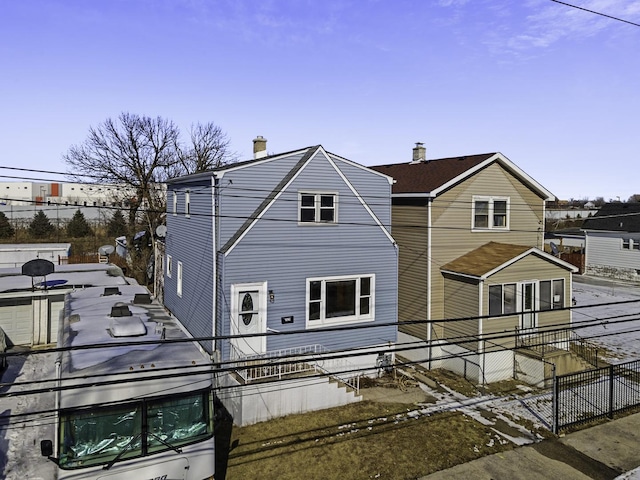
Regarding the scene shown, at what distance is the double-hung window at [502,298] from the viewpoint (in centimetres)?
1823

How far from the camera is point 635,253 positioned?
37.3 m

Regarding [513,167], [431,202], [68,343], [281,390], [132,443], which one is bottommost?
[281,390]

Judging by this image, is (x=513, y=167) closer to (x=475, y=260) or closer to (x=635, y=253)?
(x=475, y=260)

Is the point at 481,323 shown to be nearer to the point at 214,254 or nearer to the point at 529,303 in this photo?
the point at 529,303

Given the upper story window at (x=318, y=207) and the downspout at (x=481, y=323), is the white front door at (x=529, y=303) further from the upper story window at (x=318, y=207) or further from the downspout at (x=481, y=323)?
the upper story window at (x=318, y=207)

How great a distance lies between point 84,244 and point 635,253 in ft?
157

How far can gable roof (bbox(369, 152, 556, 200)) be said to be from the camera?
64.7 ft

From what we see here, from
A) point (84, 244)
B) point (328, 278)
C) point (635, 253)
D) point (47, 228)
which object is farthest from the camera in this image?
point (47, 228)

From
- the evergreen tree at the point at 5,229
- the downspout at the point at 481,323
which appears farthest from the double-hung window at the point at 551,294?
the evergreen tree at the point at 5,229

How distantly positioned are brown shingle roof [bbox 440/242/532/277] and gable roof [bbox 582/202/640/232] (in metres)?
21.4

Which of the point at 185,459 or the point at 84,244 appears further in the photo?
the point at 84,244

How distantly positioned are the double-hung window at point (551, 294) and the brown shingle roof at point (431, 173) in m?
5.78

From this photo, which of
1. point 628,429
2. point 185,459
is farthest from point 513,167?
point 185,459

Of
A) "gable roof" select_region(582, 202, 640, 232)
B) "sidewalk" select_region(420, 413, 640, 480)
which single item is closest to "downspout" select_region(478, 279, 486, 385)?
"sidewalk" select_region(420, 413, 640, 480)
